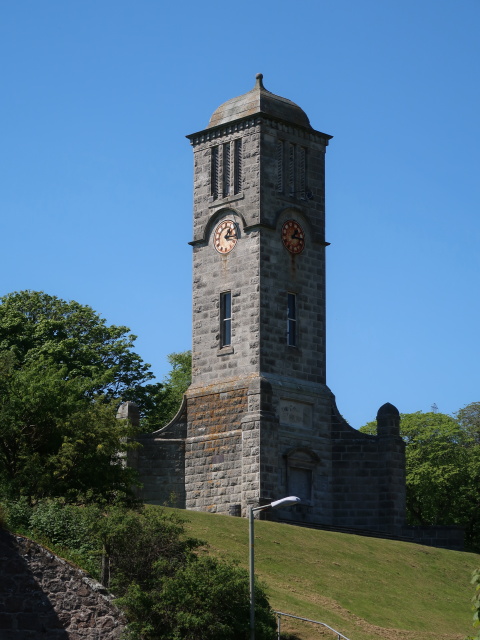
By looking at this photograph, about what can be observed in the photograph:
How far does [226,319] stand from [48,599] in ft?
74.2

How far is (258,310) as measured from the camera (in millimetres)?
60312

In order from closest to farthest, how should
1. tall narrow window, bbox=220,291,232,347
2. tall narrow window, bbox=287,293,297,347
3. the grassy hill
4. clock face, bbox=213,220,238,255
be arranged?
the grassy hill < tall narrow window, bbox=220,291,232,347 < tall narrow window, bbox=287,293,297,347 < clock face, bbox=213,220,238,255

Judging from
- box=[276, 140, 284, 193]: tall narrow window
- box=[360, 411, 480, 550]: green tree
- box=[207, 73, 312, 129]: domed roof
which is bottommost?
box=[360, 411, 480, 550]: green tree

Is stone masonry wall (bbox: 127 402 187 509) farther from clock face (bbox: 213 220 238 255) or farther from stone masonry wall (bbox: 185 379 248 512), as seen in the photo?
clock face (bbox: 213 220 238 255)

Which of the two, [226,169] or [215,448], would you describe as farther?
[226,169]

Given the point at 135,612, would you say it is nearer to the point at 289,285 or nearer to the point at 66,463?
the point at 66,463

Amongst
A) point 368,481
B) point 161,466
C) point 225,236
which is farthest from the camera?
point 225,236

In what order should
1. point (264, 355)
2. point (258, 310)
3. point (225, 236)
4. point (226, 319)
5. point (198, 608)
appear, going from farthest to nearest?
point (225, 236)
point (226, 319)
point (258, 310)
point (264, 355)
point (198, 608)

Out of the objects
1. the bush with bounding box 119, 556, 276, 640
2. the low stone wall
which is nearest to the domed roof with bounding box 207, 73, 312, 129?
the low stone wall

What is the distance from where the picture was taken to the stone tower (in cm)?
5984

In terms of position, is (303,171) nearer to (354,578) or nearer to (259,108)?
(259,108)

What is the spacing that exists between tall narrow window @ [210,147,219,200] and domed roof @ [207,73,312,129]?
1101 millimetres

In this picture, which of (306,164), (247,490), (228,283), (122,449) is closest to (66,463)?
(122,449)

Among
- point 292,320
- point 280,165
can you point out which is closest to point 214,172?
point 280,165
